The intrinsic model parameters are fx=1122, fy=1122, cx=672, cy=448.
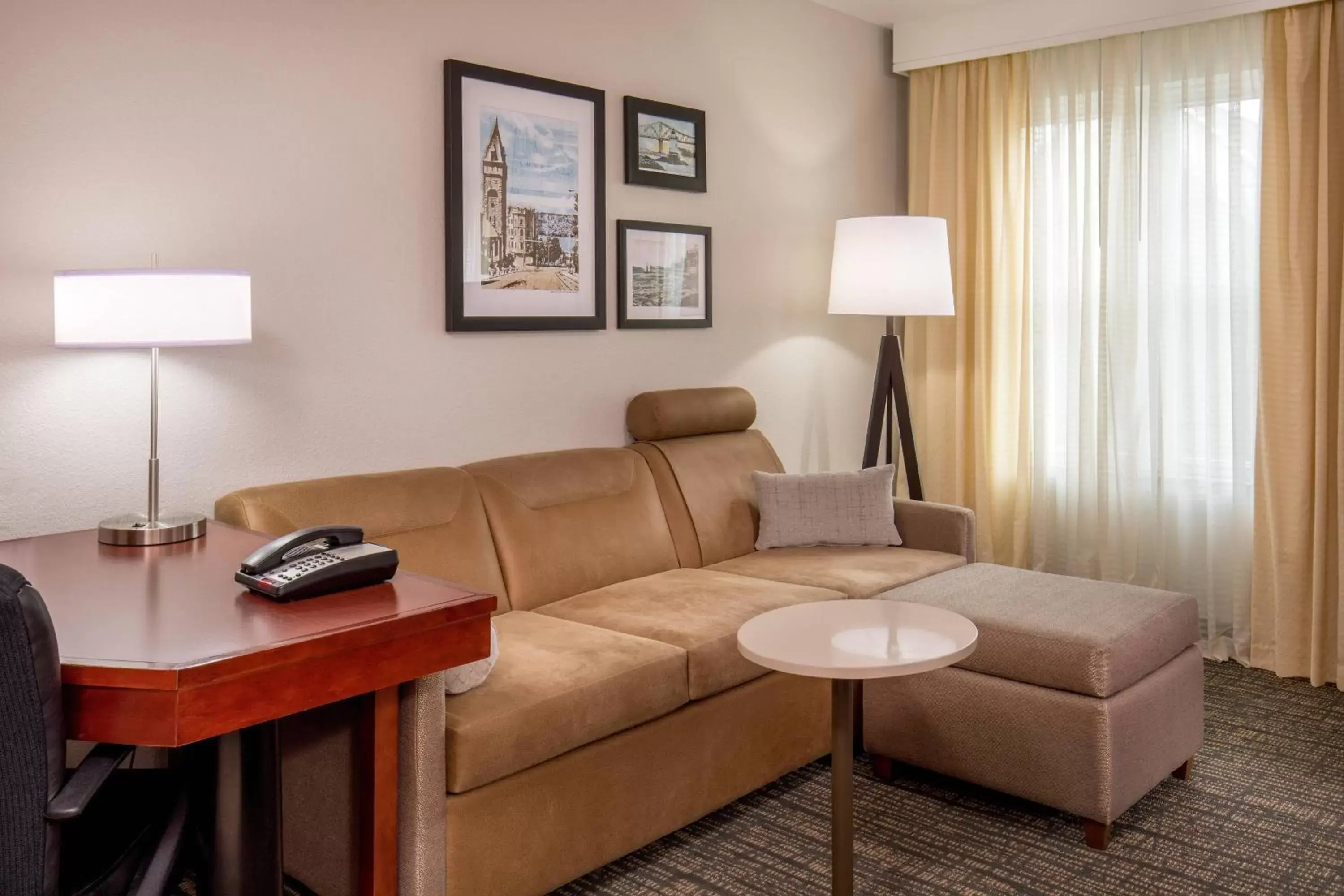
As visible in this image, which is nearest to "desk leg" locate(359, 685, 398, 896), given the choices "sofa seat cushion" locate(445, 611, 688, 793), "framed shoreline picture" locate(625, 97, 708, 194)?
"sofa seat cushion" locate(445, 611, 688, 793)

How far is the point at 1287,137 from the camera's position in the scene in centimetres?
380

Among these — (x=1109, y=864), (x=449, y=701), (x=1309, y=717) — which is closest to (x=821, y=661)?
(x=449, y=701)

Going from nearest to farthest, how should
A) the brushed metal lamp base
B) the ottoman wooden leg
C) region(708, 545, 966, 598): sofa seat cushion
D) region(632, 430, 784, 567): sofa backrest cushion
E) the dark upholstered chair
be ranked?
the dark upholstered chair
the brushed metal lamp base
the ottoman wooden leg
region(708, 545, 966, 598): sofa seat cushion
region(632, 430, 784, 567): sofa backrest cushion

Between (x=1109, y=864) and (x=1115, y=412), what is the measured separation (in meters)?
2.21

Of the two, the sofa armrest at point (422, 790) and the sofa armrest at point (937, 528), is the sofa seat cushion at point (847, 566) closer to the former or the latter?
the sofa armrest at point (937, 528)

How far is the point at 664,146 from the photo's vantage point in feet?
12.7

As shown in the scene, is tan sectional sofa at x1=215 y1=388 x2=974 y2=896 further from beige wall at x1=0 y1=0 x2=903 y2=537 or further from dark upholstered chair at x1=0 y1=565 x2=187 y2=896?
dark upholstered chair at x1=0 y1=565 x2=187 y2=896

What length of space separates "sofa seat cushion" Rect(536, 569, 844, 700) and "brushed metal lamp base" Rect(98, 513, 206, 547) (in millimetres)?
955

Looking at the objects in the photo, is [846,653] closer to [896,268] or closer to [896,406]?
[896,268]

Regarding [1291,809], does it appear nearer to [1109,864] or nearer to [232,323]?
[1109,864]

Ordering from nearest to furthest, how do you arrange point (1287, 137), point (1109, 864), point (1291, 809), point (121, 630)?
point (121, 630), point (1109, 864), point (1291, 809), point (1287, 137)

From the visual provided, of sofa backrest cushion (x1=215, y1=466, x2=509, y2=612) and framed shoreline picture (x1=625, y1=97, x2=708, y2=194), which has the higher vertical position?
framed shoreline picture (x1=625, y1=97, x2=708, y2=194)

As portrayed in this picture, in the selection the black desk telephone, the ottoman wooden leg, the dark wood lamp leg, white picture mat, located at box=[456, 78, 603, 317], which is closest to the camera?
the black desk telephone

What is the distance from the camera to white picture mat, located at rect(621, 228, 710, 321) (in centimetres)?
379
